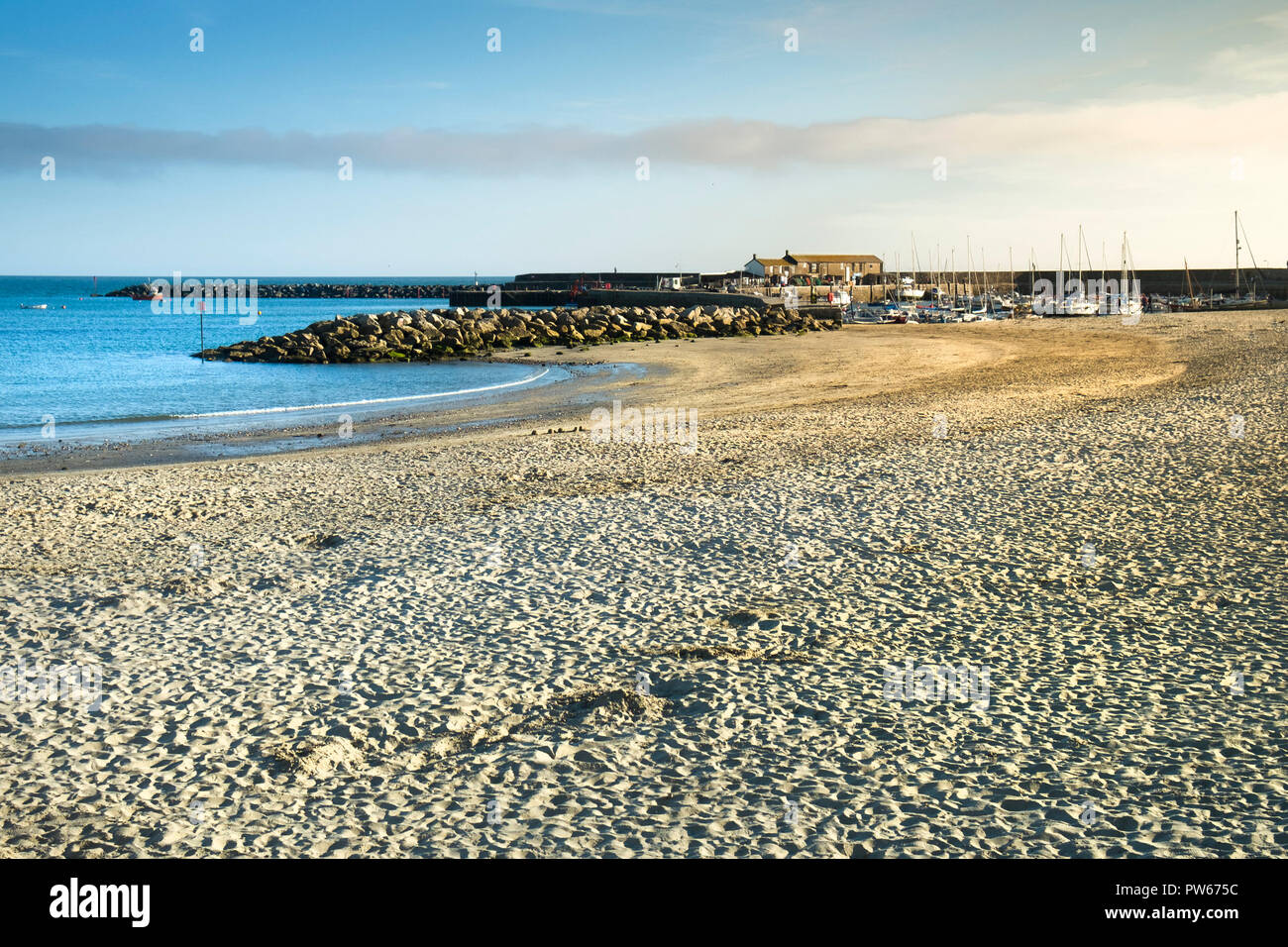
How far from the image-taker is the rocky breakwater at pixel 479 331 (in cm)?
4456

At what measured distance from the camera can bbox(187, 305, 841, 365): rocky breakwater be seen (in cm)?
4456

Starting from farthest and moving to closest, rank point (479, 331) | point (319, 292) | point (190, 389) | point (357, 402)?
point (319, 292)
point (479, 331)
point (190, 389)
point (357, 402)

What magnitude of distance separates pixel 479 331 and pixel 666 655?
45.3 m

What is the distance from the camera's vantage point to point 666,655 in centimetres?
671

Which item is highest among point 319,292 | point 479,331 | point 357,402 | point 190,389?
point 319,292

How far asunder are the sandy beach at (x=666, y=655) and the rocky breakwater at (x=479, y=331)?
101 ft

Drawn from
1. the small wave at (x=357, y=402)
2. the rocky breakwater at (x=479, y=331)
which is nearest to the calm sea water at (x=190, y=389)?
the small wave at (x=357, y=402)

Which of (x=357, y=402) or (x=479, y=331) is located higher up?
(x=479, y=331)

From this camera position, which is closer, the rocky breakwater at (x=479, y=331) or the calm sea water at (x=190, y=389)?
the calm sea water at (x=190, y=389)

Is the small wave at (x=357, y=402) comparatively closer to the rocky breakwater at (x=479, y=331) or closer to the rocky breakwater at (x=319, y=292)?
the rocky breakwater at (x=479, y=331)

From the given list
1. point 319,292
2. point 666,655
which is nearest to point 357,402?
point 666,655

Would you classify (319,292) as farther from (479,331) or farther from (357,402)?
(357,402)
